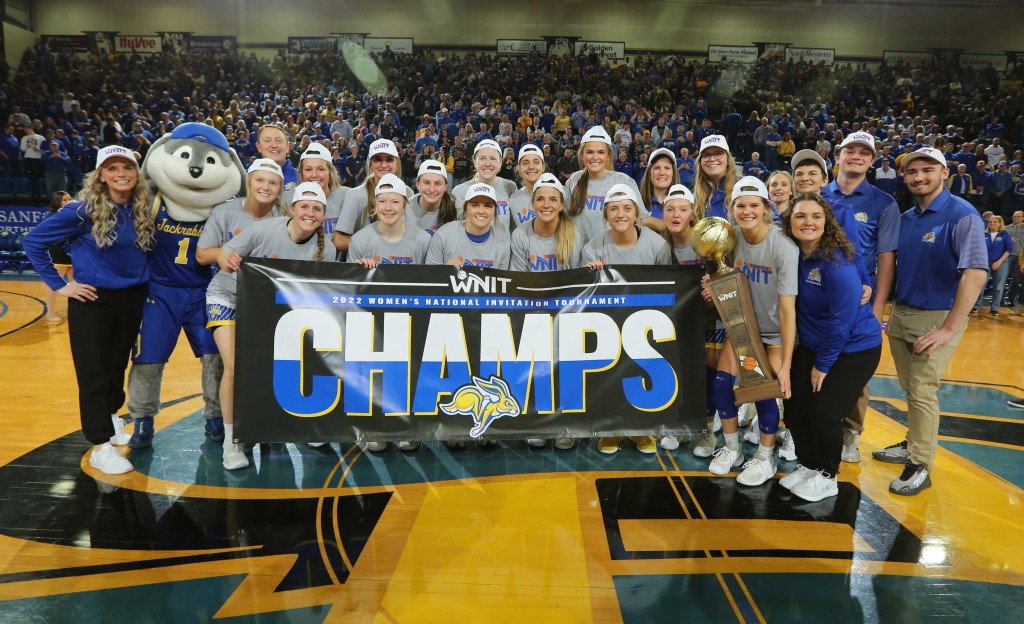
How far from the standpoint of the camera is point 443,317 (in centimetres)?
367

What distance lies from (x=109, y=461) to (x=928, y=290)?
479 cm

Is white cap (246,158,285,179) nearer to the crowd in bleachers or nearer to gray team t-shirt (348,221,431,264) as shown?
gray team t-shirt (348,221,431,264)

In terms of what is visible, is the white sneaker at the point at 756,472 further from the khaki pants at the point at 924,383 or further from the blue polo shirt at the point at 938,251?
the blue polo shirt at the point at 938,251

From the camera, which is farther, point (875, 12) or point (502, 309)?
point (875, 12)

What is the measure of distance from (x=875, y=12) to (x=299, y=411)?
25.4 meters

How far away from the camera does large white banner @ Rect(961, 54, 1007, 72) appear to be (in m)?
21.2

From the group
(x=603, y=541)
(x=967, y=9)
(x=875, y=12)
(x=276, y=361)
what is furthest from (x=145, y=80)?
(x=967, y=9)

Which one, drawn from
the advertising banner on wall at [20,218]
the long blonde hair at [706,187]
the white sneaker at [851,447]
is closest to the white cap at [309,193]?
the long blonde hair at [706,187]

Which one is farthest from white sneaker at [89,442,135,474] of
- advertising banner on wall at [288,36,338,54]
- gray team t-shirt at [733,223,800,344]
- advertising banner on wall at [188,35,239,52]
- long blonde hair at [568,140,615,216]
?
advertising banner on wall at [188,35,239,52]

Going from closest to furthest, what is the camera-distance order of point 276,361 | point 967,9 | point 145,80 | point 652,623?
point 652,623 → point 276,361 → point 145,80 → point 967,9

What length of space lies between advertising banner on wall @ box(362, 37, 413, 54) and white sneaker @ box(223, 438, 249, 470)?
2049 centimetres

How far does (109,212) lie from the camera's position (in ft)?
11.6

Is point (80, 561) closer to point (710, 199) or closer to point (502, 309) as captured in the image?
point (502, 309)

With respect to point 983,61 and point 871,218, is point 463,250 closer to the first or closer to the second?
point 871,218
